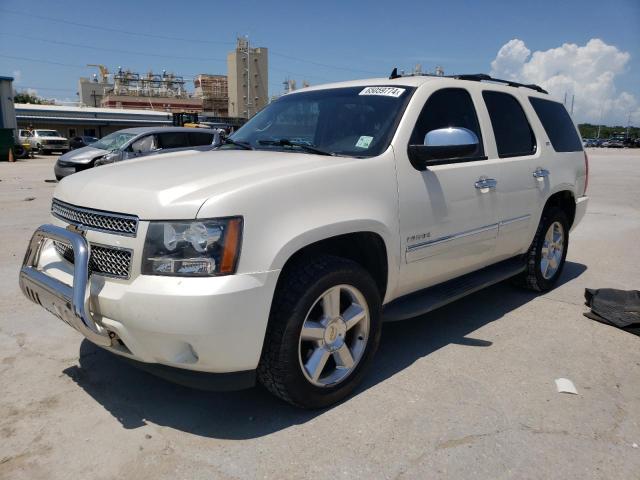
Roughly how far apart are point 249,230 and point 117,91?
114843mm

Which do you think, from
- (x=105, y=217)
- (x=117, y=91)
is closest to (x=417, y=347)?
(x=105, y=217)

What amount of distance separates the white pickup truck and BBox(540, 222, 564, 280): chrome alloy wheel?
2.74ft

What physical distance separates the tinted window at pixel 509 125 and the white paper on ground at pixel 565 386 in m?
1.77

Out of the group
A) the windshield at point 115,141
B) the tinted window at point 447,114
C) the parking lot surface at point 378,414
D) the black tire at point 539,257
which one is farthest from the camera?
the windshield at point 115,141

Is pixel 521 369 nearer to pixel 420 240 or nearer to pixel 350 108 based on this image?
pixel 420 240

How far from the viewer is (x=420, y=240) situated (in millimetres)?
3342

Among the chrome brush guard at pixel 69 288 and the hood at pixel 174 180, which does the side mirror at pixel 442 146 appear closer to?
the hood at pixel 174 180

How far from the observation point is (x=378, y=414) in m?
2.89

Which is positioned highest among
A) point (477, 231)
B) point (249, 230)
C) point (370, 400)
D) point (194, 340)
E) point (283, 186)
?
point (283, 186)

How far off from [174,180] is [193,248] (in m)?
0.45

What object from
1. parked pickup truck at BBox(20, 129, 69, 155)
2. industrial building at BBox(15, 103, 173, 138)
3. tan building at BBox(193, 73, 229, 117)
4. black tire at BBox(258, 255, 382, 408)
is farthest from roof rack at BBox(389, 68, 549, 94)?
tan building at BBox(193, 73, 229, 117)

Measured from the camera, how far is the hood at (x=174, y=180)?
8.07 feet

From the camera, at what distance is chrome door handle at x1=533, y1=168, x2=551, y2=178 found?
450 centimetres

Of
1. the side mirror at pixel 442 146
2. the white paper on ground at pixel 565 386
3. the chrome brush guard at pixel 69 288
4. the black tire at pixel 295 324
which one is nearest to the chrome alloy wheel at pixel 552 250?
the white paper on ground at pixel 565 386
